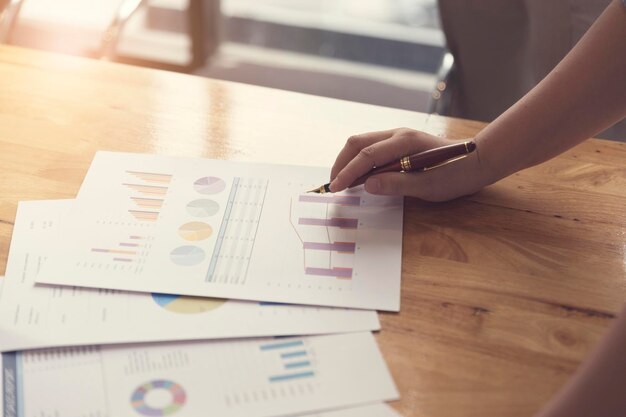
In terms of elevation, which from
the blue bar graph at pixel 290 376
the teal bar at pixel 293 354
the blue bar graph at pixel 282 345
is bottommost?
the blue bar graph at pixel 290 376

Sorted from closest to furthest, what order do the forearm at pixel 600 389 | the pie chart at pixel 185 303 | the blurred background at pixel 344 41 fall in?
the forearm at pixel 600 389
the pie chart at pixel 185 303
the blurred background at pixel 344 41

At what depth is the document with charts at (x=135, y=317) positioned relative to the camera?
0.78 meters

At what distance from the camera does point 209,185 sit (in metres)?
0.99

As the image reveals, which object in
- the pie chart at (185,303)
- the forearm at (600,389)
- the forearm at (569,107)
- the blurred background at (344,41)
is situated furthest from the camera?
the blurred background at (344,41)

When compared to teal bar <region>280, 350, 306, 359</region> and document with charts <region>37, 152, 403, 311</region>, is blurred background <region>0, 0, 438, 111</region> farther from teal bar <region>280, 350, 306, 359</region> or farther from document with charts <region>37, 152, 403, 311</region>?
teal bar <region>280, 350, 306, 359</region>

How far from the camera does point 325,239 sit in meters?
0.92

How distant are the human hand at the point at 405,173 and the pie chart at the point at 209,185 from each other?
14cm

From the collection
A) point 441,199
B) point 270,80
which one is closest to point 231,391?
point 441,199

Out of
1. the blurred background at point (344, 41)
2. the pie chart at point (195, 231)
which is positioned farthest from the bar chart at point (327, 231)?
the blurred background at point (344, 41)

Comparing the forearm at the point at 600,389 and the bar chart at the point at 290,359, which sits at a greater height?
the bar chart at the point at 290,359

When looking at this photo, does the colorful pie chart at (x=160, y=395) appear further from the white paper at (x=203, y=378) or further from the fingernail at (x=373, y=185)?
the fingernail at (x=373, y=185)

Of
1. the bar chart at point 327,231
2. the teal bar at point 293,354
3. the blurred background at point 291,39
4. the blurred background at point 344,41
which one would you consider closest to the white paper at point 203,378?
the teal bar at point 293,354

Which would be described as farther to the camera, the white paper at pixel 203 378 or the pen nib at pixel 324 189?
the pen nib at pixel 324 189

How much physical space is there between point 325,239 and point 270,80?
1.52m
